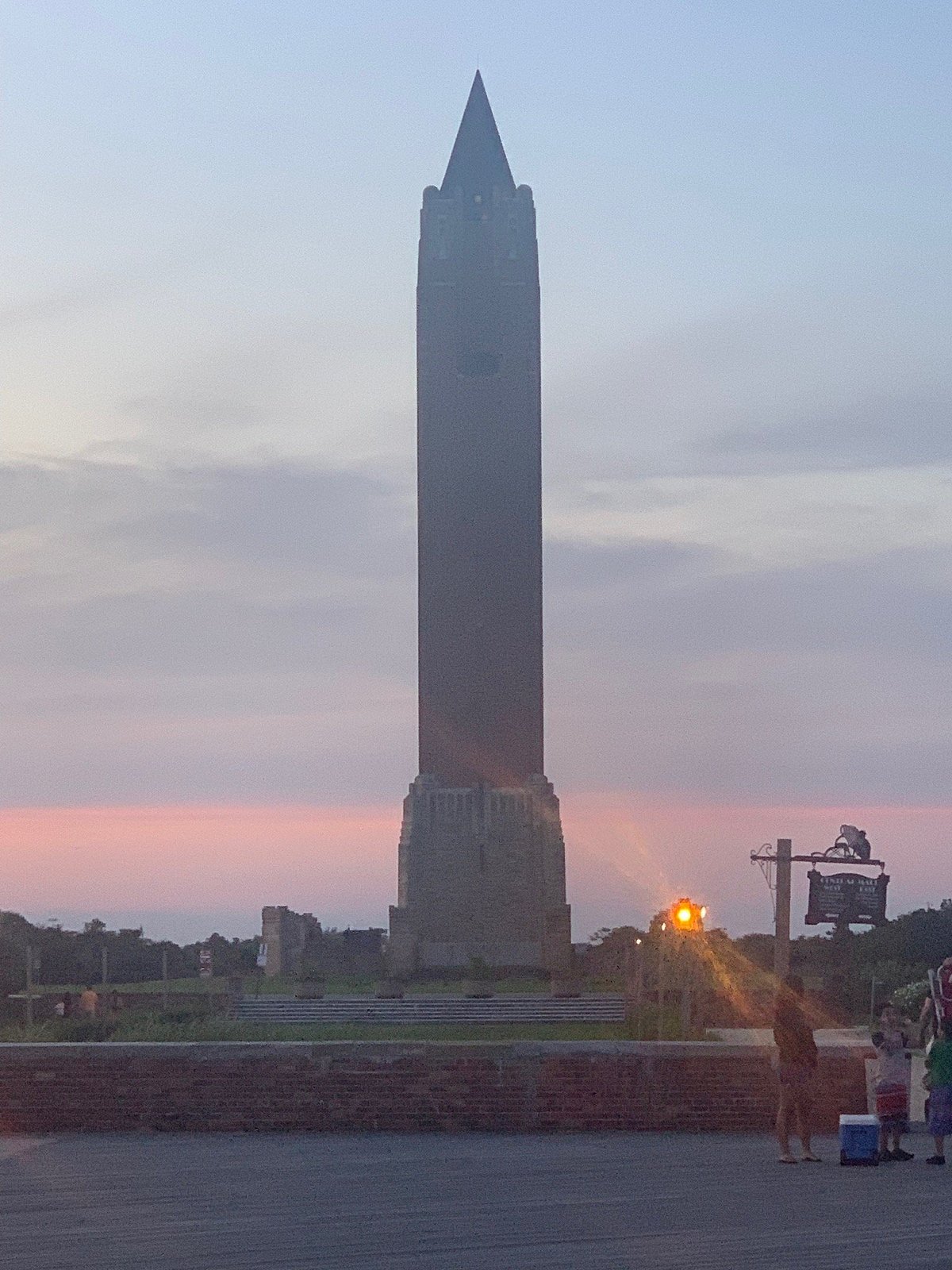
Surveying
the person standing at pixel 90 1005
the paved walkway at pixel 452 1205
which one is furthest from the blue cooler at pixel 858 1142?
the person standing at pixel 90 1005

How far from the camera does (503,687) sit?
63.1 metres

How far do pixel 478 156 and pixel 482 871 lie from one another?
78.0 feet

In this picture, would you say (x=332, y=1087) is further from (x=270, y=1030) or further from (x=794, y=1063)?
(x=270, y=1030)

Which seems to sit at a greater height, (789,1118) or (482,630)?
(482,630)

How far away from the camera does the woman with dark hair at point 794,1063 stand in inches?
489

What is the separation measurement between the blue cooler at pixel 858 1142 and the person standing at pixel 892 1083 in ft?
0.82

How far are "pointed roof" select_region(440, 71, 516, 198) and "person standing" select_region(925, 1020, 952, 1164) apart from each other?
5475cm

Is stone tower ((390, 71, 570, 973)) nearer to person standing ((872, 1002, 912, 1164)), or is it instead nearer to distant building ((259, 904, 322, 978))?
distant building ((259, 904, 322, 978))

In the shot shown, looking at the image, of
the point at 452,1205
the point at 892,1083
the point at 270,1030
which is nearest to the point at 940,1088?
the point at 892,1083

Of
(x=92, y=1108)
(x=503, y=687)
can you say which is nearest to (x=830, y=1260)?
(x=92, y=1108)

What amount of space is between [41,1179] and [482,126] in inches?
2294

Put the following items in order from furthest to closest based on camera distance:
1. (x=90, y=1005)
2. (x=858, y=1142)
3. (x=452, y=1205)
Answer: (x=90, y=1005) < (x=858, y=1142) < (x=452, y=1205)

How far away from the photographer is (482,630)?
63.0 m

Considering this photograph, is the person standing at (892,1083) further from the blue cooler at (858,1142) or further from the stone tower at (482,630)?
the stone tower at (482,630)
